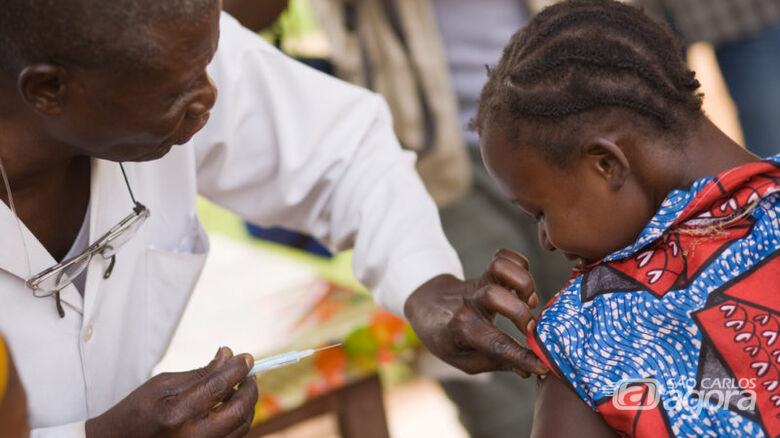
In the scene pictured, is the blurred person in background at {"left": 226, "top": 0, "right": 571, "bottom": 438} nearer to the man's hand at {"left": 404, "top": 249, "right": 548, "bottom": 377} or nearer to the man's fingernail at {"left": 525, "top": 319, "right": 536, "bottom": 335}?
the man's hand at {"left": 404, "top": 249, "right": 548, "bottom": 377}

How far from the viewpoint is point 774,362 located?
1200mm

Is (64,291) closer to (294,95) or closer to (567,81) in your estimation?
(294,95)

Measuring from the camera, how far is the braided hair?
1299 millimetres

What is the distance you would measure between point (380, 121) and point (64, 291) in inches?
29.0

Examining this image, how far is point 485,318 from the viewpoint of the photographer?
1.46 meters

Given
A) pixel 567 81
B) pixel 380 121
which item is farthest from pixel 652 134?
pixel 380 121

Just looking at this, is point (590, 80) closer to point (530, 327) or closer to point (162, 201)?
point (530, 327)

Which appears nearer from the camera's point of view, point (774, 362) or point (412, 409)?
point (774, 362)

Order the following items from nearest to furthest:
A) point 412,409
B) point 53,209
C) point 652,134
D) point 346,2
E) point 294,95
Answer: point 652,134 < point 53,209 < point 294,95 < point 346,2 < point 412,409

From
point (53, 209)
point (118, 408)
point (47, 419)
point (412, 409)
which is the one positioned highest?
point (53, 209)

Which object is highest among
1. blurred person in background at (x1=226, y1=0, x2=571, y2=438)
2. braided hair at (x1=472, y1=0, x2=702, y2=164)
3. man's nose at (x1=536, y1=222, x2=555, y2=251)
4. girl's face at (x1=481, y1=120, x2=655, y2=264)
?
braided hair at (x1=472, y1=0, x2=702, y2=164)

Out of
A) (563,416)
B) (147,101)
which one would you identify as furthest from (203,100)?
(563,416)

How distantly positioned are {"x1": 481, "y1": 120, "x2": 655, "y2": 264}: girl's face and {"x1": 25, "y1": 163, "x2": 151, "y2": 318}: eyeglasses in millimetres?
603

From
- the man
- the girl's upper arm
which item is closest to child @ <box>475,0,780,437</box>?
the girl's upper arm
